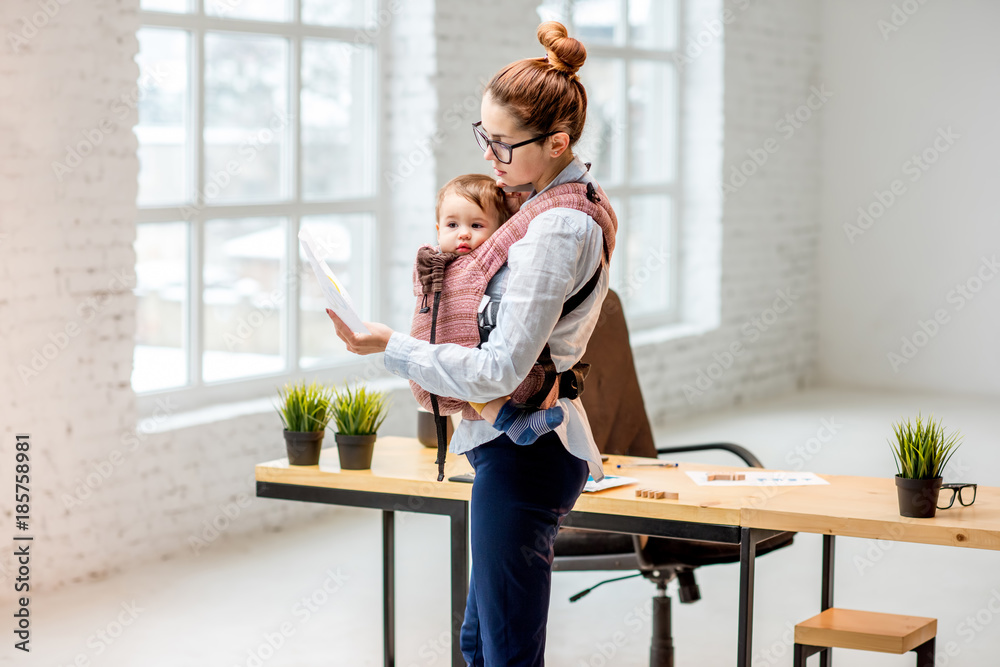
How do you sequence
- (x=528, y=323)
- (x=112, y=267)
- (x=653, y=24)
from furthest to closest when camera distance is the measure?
A: (x=653, y=24)
(x=112, y=267)
(x=528, y=323)

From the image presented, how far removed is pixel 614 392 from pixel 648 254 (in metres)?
3.89

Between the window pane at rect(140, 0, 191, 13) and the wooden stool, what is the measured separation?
316cm

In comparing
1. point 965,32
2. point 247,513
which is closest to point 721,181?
point 965,32

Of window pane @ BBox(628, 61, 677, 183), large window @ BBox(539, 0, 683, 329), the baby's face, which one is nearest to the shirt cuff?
the baby's face

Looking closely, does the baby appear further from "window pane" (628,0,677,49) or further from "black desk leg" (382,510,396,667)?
"window pane" (628,0,677,49)

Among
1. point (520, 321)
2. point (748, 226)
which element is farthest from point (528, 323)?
point (748, 226)

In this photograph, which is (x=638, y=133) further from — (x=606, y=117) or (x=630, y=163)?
(x=606, y=117)

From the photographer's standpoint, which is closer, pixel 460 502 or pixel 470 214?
pixel 470 214

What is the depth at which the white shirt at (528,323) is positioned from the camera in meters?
1.82

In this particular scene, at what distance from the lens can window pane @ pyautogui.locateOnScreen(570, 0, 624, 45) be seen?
20.7 ft

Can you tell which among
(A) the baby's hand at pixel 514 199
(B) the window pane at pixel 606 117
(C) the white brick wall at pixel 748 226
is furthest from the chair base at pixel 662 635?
(B) the window pane at pixel 606 117

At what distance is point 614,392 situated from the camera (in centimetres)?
325

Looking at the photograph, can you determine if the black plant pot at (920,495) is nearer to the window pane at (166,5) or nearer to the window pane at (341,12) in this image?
the window pane at (166,5)

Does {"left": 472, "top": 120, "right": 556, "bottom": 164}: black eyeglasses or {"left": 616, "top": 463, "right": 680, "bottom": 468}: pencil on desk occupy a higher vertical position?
{"left": 472, "top": 120, "right": 556, "bottom": 164}: black eyeglasses
